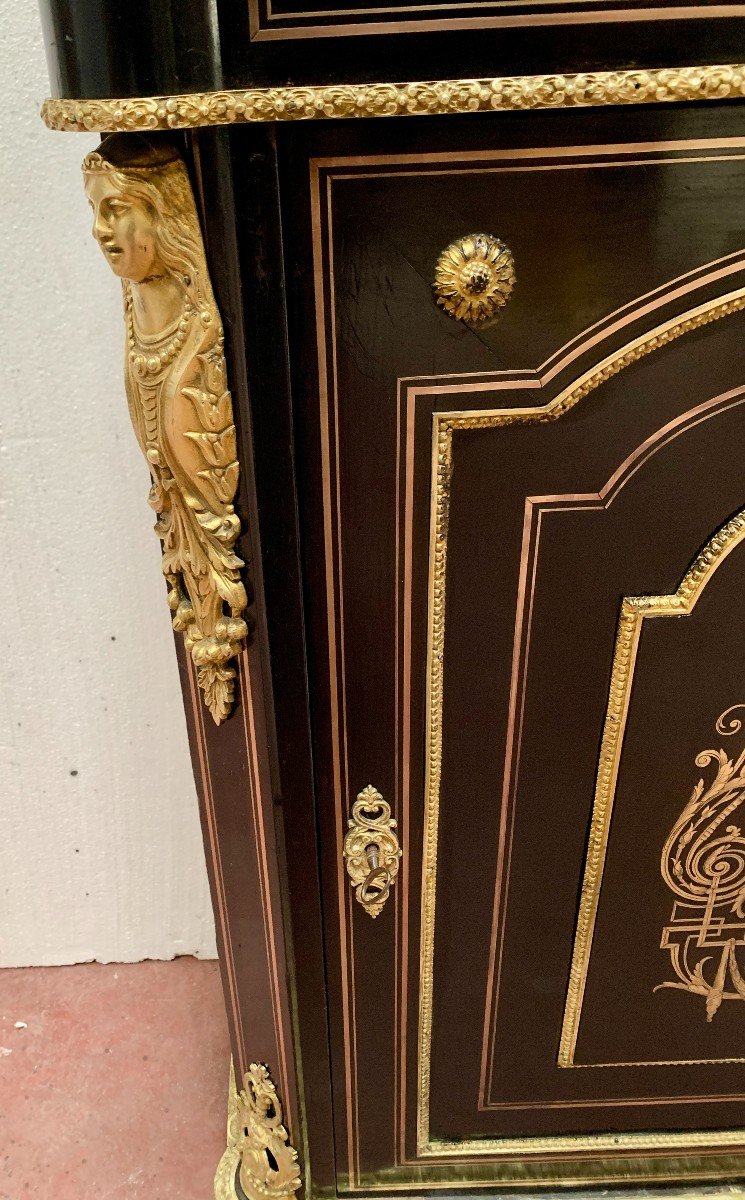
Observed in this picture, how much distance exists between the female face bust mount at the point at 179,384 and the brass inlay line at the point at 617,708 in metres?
0.27

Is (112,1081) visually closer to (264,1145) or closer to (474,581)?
(264,1145)

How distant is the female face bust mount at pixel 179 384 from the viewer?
0.55 metres

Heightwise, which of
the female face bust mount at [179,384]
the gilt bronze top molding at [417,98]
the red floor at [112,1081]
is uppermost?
the gilt bronze top molding at [417,98]

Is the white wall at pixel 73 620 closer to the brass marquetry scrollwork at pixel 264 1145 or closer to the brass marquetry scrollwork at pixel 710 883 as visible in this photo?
the brass marquetry scrollwork at pixel 264 1145

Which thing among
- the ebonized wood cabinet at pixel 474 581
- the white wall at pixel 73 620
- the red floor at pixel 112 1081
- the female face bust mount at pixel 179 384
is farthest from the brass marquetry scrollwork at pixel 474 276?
the red floor at pixel 112 1081

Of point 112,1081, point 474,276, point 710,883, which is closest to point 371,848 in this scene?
point 710,883

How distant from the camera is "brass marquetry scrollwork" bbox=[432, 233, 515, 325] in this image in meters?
0.56

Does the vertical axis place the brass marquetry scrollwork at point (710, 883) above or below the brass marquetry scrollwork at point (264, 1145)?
above

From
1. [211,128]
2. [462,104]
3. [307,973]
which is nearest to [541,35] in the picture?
[462,104]

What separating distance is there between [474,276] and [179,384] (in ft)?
0.62

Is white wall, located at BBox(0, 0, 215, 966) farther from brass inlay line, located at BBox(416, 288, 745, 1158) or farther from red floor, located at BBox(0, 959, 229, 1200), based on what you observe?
brass inlay line, located at BBox(416, 288, 745, 1158)

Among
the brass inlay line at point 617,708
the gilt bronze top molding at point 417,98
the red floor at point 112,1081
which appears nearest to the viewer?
the gilt bronze top molding at point 417,98

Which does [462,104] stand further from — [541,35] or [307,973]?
[307,973]

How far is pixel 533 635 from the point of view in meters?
0.68
